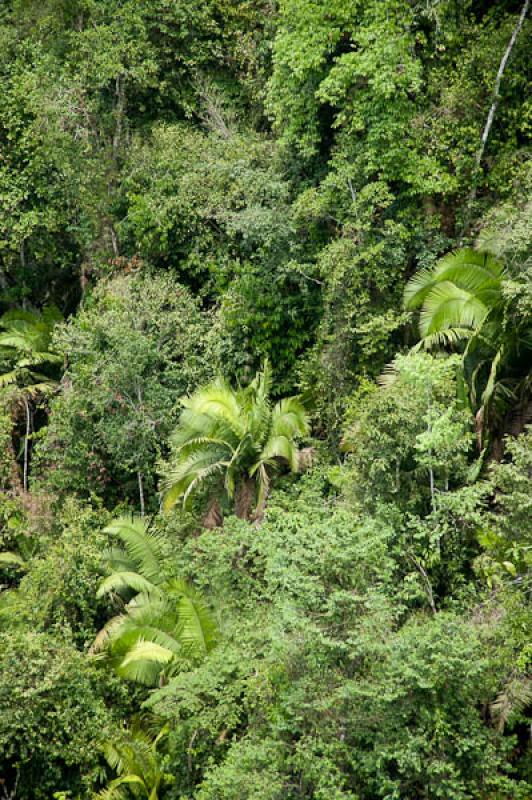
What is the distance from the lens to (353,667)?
29.5 feet

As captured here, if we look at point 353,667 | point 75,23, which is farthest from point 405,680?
point 75,23

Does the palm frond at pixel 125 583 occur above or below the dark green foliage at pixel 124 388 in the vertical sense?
below

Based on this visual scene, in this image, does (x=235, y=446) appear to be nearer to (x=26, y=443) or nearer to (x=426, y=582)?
(x=426, y=582)

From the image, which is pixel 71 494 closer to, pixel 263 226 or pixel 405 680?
pixel 263 226

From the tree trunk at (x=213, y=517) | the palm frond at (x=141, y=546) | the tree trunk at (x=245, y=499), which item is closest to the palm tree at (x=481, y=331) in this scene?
the tree trunk at (x=245, y=499)

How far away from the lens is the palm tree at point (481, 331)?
1136cm

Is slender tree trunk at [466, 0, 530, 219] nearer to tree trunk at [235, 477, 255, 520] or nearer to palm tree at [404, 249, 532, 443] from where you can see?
palm tree at [404, 249, 532, 443]

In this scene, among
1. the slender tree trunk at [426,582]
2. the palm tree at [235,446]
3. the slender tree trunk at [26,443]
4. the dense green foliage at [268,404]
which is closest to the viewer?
the dense green foliage at [268,404]

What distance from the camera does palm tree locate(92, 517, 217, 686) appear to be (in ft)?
39.0

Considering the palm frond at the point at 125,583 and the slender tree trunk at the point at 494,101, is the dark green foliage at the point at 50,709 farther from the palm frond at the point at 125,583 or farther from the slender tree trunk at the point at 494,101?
the slender tree trunk at the point at 494,101

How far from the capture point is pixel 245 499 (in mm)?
13547

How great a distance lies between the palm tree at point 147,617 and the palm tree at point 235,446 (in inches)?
35.3

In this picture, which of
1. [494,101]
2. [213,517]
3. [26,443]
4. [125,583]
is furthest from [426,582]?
[26,443]

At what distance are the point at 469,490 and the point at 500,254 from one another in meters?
3.48
